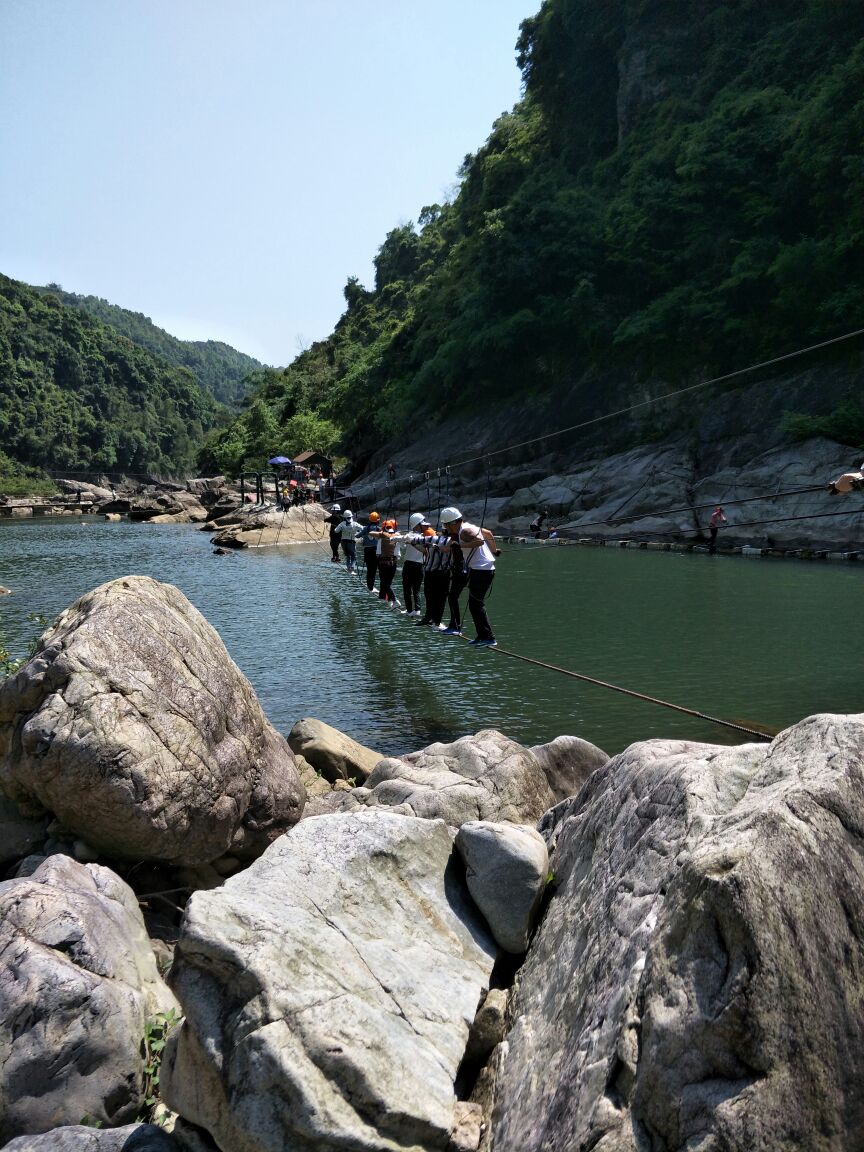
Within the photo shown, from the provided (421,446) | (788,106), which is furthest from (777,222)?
(421,446)

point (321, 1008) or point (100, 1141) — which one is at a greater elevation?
point (321, 1008)

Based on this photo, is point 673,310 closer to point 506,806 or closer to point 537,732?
point 537,732

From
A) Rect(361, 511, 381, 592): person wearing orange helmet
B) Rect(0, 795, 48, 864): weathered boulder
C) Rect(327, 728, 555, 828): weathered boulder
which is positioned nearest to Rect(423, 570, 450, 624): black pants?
Rect(361, 511, 381, 592): person wearing orange helmet

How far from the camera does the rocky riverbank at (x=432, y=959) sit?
360 cm

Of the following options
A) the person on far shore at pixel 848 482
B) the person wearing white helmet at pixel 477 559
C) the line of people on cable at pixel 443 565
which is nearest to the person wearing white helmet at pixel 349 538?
the line of people on cable at pixel 443 565

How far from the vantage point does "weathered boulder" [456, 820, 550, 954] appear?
551 cm

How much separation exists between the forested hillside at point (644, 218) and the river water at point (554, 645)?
15148mm

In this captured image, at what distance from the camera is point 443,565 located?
661 inches

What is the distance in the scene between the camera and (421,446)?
198 ft

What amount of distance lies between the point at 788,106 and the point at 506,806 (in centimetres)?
4624

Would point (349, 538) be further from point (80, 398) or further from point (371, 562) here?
point (80, 398)

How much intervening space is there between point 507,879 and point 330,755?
658 cm

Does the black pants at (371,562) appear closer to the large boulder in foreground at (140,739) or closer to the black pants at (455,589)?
the black pants at (455,589)

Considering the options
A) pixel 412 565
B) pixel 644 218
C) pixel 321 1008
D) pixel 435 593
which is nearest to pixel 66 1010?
pixel 321 1008
